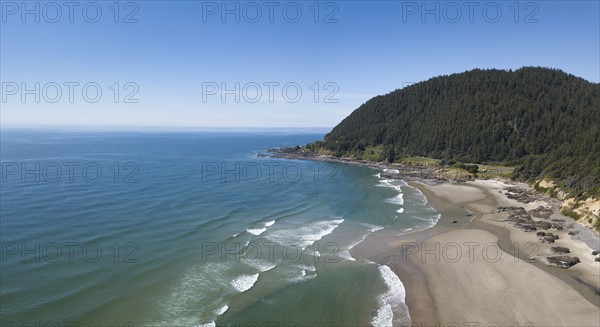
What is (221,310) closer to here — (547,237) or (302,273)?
(302,273)

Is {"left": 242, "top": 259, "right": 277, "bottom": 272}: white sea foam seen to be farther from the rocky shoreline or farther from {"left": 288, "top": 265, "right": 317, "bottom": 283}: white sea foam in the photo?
the rocky shoreline

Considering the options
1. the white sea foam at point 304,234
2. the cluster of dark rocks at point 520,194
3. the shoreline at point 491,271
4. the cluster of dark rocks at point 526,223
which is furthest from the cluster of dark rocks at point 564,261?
the cluster of dark rocks at point 520,194

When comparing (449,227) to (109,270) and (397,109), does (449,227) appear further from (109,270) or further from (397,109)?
(397,109)

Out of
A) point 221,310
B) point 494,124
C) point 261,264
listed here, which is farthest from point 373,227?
point 494,124

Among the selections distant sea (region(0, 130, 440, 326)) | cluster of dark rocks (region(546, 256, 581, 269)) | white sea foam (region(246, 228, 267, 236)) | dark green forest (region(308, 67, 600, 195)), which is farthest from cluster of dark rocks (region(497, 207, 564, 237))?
white sea foam (region(246, 228, 267, 236))

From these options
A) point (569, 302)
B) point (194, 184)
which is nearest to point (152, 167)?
Result: point (194, 184)

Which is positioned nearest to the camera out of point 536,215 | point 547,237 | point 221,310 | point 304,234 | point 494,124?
point 221,310
